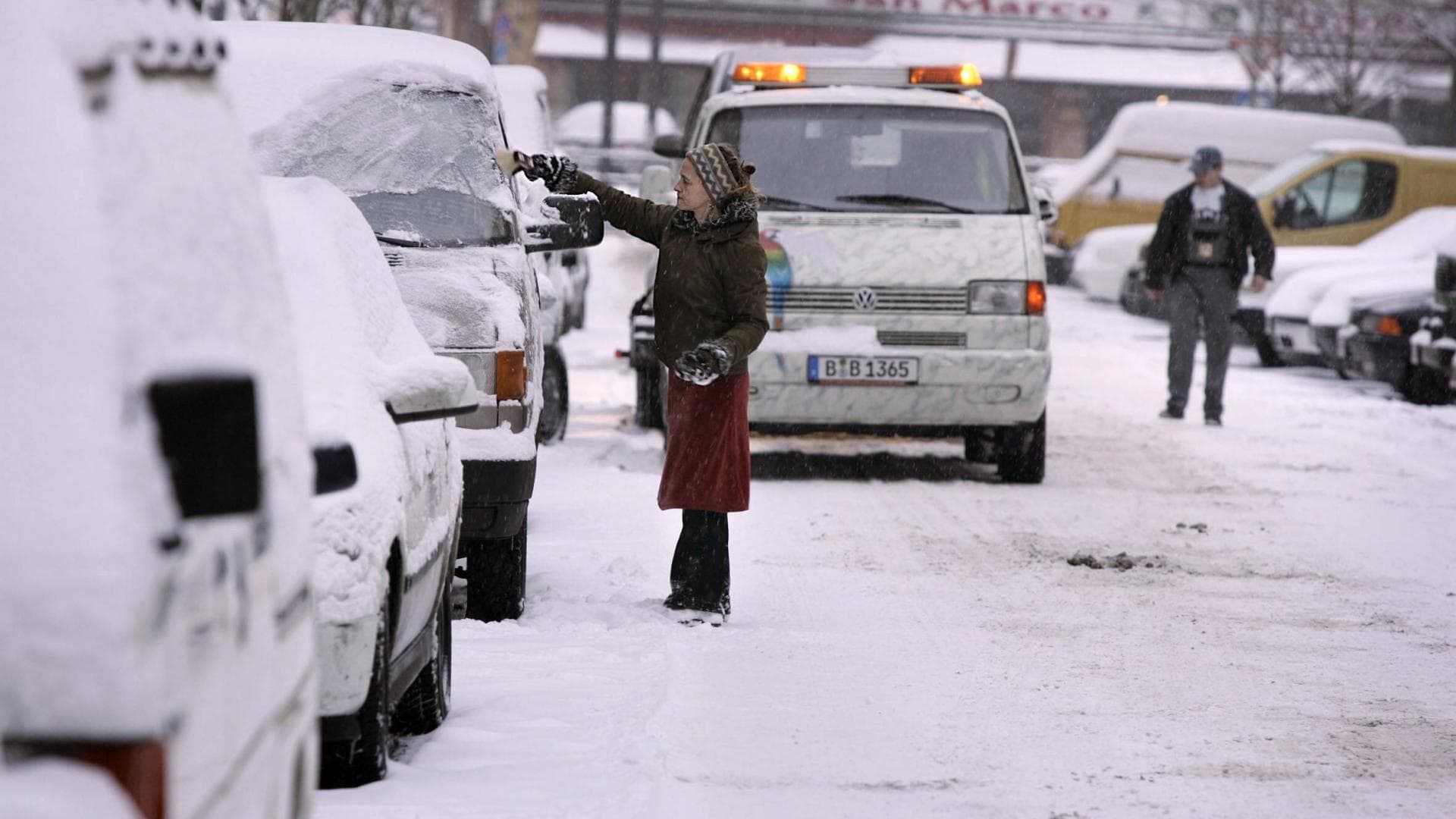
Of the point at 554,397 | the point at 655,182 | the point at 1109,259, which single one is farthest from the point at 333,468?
the point at 1109,259

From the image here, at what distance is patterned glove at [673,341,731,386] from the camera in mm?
7164

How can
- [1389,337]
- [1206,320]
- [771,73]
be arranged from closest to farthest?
[771,73] < [1206,320] < [1389,337]

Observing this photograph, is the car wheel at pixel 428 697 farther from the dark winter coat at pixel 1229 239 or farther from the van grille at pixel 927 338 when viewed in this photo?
the dark winter coat at pixel 1229 239

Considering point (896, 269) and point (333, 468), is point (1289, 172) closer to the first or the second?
point (896, 269)

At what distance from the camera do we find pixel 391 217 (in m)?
7.70

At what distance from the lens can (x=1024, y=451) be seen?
11.2 m

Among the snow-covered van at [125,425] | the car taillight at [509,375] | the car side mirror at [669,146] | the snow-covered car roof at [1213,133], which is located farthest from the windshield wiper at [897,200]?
the snow-covered car roof at [1213,133]

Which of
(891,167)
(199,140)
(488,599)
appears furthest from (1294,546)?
(199,140)

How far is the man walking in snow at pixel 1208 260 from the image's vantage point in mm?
14086

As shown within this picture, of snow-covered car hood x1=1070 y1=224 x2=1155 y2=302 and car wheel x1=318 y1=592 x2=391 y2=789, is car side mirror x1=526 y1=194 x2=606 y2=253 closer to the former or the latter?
car wheel x1=318 y1=592 x2=391 y2=789

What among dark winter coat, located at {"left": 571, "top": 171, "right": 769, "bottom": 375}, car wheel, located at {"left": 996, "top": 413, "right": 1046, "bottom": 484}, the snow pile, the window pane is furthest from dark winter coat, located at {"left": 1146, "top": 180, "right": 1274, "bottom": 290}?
the snow pile

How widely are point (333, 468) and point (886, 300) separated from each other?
24.7 ft

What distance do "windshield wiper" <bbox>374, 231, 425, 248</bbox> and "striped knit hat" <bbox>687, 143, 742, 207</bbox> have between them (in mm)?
1038

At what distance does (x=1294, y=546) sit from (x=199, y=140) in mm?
7477
